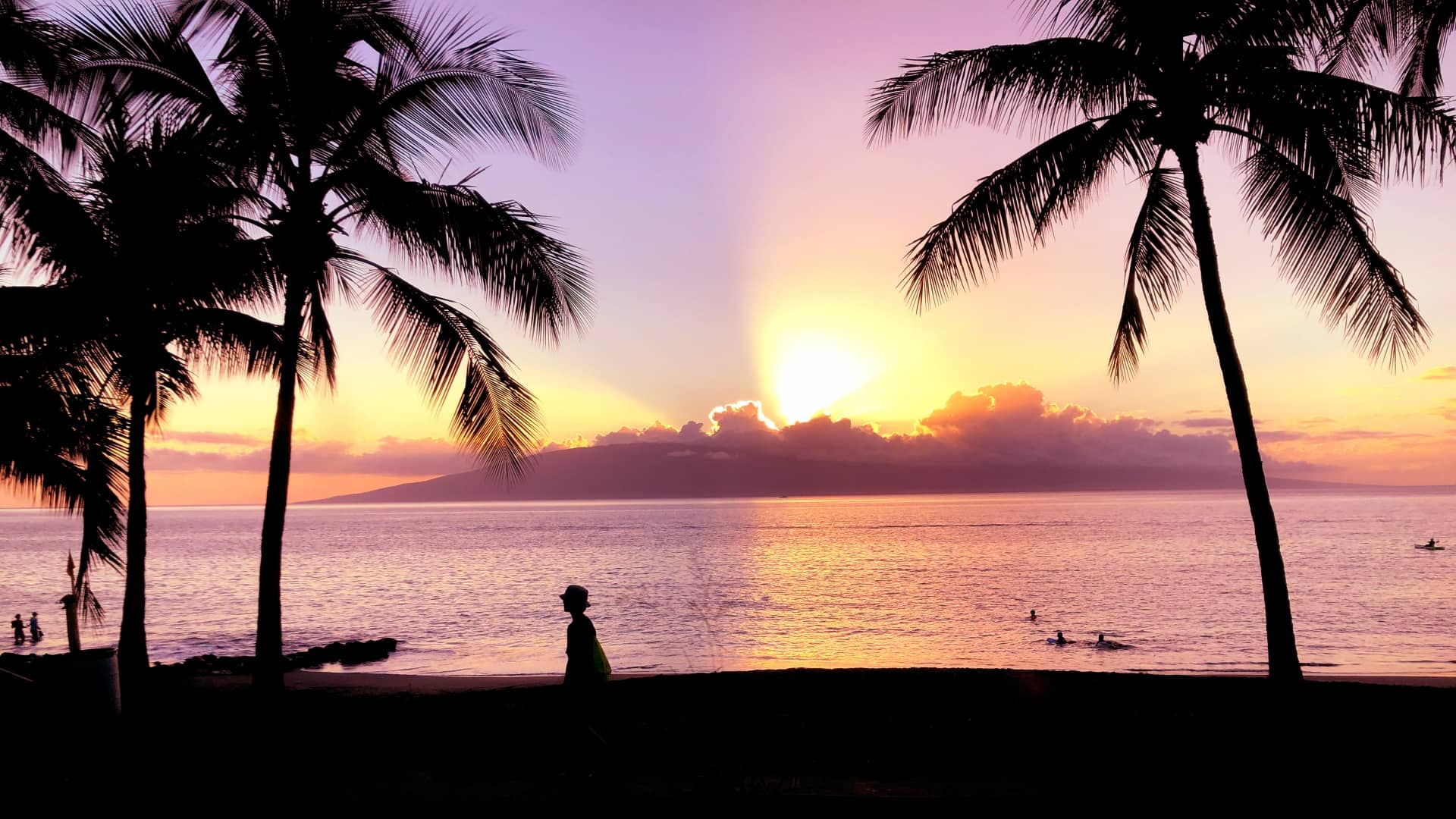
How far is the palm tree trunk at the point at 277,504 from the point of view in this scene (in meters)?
9.76

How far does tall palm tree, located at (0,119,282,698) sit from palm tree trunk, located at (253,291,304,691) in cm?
103

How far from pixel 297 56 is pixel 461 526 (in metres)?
157

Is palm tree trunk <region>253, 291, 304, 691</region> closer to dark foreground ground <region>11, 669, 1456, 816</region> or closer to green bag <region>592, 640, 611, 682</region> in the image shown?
dark foreground ground <region>11, 669, 1456, 816</region>

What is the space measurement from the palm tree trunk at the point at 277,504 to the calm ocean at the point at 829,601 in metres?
11.4

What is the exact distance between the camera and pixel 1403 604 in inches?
1374

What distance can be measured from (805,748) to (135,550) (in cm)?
982

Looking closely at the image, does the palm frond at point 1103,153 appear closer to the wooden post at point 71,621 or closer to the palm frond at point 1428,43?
the palm frond at point 1428,43

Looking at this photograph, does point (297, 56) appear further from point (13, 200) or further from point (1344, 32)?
point (1344, 32)

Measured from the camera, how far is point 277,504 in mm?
9914

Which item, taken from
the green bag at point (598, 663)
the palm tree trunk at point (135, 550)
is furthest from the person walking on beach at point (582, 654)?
the palm tree trunk at point (135, 550)

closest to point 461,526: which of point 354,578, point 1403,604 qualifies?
point 354,578

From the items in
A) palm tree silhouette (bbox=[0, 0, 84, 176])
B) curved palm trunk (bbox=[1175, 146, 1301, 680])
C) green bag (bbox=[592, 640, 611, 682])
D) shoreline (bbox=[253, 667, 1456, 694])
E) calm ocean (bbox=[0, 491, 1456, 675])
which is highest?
palm tree silhouette (bbox=[0, 0, 84, 176])

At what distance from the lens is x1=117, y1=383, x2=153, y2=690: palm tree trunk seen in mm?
12148

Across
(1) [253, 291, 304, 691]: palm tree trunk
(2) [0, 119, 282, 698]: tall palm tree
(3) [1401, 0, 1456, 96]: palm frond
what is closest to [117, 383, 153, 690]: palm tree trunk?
(2) [0, 119, 282, 698]: tall palm tree
